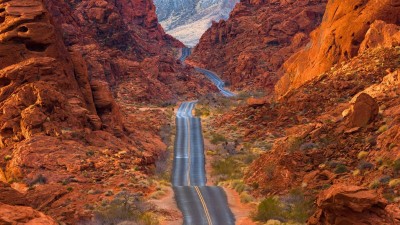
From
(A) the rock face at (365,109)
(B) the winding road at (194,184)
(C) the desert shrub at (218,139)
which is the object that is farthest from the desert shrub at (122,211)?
(C) the desert shrub at (218,139)

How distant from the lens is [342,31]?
52.3m

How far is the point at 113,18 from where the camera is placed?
103625 millimetres

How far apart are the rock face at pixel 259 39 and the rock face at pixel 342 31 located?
48.5m

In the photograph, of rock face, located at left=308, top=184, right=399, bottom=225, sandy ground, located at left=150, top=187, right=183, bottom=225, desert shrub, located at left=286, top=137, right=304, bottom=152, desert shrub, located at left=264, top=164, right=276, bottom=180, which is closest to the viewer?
rock face, located at left=308, top=184, right=399, bottom=225

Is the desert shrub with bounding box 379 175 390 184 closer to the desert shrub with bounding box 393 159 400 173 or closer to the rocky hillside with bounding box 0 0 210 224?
the desert shrub with bounding box 393 159 400 173

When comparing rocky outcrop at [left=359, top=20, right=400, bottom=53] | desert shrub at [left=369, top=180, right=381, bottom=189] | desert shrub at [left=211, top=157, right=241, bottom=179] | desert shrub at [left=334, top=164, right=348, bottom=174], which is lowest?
desert shrub at [left=211, top=157, right=241, bottom=179]

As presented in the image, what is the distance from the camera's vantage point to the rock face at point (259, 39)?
112 m

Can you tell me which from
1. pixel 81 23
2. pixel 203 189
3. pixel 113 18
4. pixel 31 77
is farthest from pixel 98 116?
pixel 113 18

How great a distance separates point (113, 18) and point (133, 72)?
17.6m

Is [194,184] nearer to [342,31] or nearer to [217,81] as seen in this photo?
[342,31]

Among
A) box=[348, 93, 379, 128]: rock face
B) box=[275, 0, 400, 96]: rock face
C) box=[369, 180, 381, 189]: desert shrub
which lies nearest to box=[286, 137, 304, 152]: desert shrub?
box=[348, 93, 379, 128]: rock face

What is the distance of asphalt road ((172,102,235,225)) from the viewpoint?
100ft

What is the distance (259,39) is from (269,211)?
98400 millimetres

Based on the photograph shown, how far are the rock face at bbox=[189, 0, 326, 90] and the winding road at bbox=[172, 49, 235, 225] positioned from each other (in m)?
40.4
